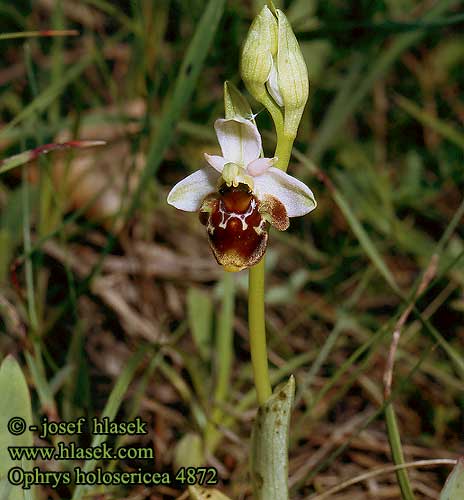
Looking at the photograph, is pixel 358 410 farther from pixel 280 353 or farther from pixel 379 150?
pixel 379 150

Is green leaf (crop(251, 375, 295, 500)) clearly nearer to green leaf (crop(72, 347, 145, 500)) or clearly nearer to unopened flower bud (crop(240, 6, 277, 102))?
green leaf (crop(72, 347, 145, 500))

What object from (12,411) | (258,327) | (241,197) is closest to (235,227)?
(241,197)

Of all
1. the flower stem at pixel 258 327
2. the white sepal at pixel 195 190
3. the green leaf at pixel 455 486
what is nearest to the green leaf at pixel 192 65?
the white sepal at pixel 195 190

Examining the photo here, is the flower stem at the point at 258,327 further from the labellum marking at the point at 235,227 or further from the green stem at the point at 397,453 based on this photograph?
the green stem at the point at 397,453

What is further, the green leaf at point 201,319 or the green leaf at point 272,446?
the green leaf at point 201,319

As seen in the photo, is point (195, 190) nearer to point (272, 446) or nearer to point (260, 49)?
point (260, 49)

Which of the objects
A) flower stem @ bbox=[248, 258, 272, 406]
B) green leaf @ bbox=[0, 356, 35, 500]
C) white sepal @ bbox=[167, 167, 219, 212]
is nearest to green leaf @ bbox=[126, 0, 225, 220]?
white sepal @ bbox=[167, 167, 219, 212]

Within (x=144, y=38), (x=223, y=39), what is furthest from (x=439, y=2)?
(x=144, y=38)
